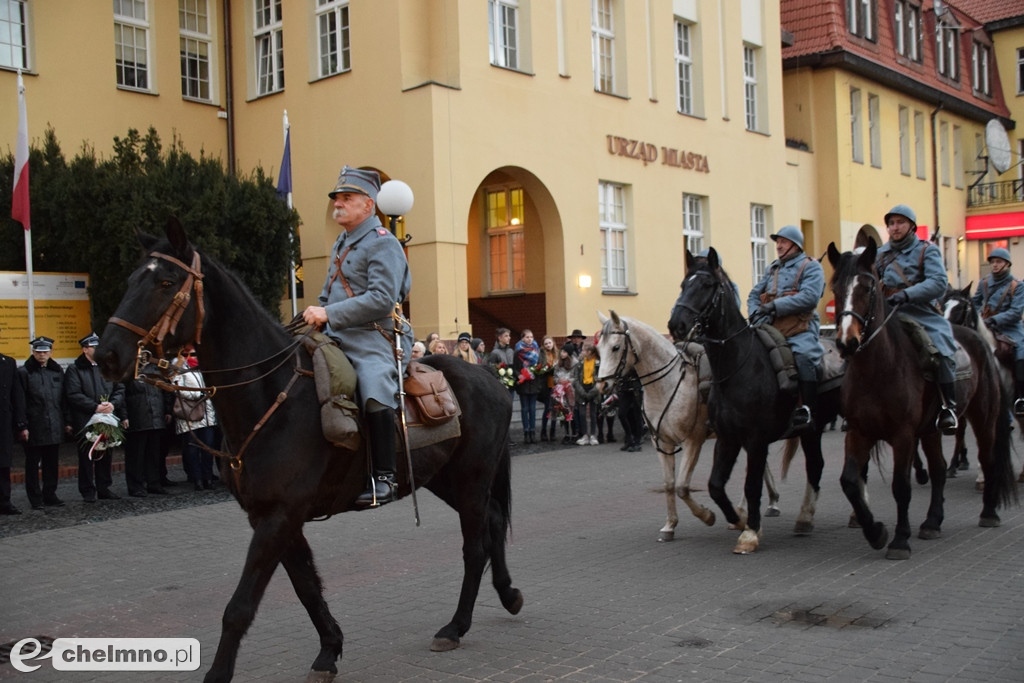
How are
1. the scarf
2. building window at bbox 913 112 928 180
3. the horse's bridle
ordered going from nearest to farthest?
the horse's bridle < the scarf < building window at bbox 913 112 928 180

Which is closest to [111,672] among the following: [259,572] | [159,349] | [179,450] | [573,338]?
[259,572]

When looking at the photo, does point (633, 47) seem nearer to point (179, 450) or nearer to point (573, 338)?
point (573, 338)

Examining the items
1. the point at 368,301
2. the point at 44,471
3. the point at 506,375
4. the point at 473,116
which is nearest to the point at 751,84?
the point at 473,116

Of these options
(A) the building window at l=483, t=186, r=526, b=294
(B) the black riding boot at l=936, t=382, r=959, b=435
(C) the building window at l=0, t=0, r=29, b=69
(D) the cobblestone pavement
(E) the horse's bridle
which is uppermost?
(C) the building window at l=0, t=0, r=29, b=69

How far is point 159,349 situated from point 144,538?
6.27 meters

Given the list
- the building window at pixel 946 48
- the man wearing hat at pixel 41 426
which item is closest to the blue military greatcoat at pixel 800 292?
the man wearing hat at pixel 41 426

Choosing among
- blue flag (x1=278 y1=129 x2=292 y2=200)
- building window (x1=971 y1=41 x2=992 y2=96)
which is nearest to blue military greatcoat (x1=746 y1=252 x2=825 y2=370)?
blue flag (x1=278 y1=129 x2=292 y2=200)

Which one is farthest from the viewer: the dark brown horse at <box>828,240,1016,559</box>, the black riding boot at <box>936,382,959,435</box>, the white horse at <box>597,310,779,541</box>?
the white horse at <box>597,310,779,541</box>

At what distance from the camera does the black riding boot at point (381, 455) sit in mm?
5789

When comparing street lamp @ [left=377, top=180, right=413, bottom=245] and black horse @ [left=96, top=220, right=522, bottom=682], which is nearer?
black horse @ [left=96, top=220, right=522, bottom=682]

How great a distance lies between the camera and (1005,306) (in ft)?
43.5

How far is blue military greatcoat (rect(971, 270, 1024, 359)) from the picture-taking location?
42.6 feet

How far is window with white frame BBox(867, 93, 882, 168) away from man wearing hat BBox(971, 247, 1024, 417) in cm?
2413

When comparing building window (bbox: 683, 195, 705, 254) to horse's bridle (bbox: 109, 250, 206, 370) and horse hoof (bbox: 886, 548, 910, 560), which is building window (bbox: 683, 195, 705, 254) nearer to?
horse hoof (bbox: 886, 548, 910, 560)
